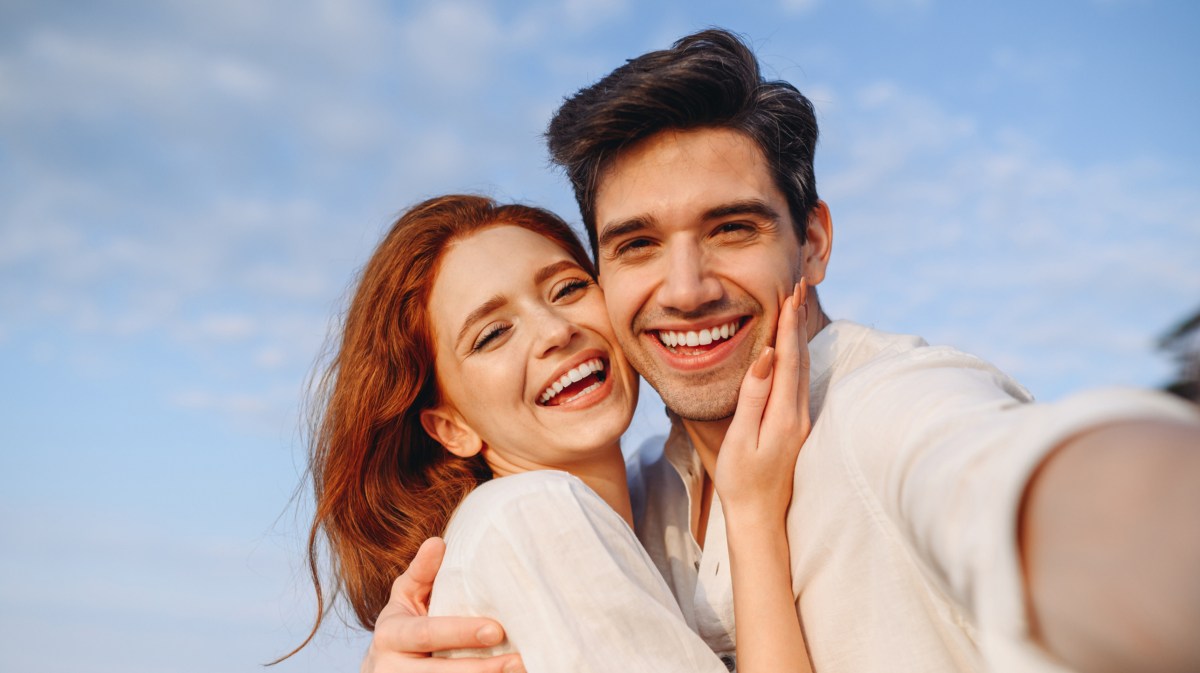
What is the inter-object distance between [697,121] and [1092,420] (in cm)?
214

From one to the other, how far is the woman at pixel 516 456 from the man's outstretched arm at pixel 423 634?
0.19ft

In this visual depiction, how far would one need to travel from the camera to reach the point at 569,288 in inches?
131

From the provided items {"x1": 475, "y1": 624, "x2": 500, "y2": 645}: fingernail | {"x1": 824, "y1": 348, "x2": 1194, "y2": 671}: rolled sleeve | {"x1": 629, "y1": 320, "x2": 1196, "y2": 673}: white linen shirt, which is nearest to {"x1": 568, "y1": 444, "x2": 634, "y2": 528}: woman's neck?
{"x1": 629, "y1": 320, "x2": 1196, "y2": 673}: white linen shirt

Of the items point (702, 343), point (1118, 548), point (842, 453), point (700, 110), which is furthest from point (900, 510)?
point (700, 110)

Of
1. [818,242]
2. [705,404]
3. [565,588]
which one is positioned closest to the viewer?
[565,588]

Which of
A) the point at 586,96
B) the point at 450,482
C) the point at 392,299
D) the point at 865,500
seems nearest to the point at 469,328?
the point at 392,299

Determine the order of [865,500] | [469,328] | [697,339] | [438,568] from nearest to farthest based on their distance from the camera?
1. [865,500]
2. [438,568]
3. [697,339]
4. [469,328]

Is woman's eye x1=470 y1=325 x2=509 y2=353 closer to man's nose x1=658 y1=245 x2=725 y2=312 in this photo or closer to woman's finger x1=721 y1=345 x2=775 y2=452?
man's nose x1=658 y1=245 x2=725 y2=312

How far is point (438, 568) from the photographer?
2738mm

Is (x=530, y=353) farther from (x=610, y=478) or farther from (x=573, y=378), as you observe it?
(x=610, y=478)

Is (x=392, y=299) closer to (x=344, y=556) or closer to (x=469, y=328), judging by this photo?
(x=469, y=328)

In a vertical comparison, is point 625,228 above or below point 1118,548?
above

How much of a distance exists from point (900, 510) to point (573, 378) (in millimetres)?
1837

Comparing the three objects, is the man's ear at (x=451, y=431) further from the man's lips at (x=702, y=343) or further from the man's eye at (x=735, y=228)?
the man's eye at (x=735, y=228)
